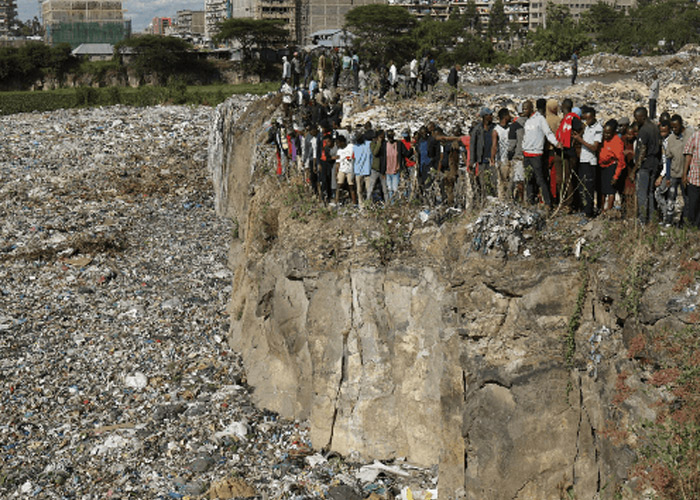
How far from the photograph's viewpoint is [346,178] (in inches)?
449

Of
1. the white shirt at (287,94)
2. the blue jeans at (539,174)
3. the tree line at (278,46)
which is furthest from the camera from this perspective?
the tree line at (278,46)

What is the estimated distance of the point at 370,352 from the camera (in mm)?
9633

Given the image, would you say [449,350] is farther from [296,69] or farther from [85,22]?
[85,22]

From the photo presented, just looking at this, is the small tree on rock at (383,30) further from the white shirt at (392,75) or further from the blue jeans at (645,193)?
the blue jeans at (645,193)

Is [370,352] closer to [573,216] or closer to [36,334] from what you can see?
[573,216]

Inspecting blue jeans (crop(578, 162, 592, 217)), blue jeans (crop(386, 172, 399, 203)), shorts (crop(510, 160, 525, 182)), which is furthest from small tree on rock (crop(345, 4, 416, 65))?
blue jeans (crop(578, 162, 592, 217))

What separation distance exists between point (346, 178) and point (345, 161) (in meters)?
→ 0.46

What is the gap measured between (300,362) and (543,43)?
3782 cm

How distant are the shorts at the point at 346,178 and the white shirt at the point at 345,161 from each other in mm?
62

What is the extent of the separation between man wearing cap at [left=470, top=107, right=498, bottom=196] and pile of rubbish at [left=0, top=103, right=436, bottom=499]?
3.64m

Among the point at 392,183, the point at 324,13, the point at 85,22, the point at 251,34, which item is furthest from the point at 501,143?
the point at 85,22

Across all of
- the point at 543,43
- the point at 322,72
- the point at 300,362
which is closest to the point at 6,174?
the point at 322,72

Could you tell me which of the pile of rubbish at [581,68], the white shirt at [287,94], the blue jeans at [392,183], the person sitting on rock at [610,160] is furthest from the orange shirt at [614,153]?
the pile of rubbish at [581,68]

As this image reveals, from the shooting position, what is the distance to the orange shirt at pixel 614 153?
821cm
